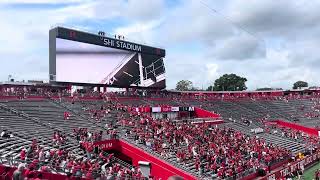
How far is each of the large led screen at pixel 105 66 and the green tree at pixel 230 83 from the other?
72444 millimetres

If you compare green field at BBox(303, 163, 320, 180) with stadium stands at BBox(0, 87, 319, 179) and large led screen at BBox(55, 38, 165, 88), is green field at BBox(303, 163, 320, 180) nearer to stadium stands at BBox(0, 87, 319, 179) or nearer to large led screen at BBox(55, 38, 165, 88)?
stadium stands at BBox(0, 87, 319, 179)

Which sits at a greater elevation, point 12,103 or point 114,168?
point 12,103

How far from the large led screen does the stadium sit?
0.10m

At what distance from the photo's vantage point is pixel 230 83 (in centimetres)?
12081

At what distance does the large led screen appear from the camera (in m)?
37.5

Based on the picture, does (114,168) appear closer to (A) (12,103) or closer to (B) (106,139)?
(B) (106,139)

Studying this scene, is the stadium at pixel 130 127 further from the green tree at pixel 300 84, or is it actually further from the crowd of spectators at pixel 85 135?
the green tree at pixel 300 84

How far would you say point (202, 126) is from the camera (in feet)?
122

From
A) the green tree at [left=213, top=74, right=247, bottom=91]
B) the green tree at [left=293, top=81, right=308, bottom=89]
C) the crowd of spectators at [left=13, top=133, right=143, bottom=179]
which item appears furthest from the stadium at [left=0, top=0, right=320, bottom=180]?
the green tree at [left=293, top=81, right=308, bottom=89]

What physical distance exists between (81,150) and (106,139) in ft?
12.5

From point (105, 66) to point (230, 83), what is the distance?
273 ft

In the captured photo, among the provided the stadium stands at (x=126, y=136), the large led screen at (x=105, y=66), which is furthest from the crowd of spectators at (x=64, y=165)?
the large led screen at (x=105, y=66)

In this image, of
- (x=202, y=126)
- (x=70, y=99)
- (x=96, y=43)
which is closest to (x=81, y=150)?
(x=70, y=99)

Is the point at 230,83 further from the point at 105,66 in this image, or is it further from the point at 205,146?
the point at 205,146
